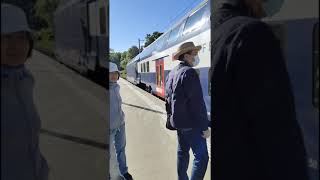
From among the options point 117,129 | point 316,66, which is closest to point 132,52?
point 117,129

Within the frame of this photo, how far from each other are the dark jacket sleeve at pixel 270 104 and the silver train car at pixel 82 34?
0.33m

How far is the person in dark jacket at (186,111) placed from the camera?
153cm

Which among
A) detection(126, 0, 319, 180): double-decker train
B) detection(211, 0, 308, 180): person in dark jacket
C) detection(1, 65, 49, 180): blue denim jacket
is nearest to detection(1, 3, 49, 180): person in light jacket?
detection(1, 65, 49, 180): blue denim jacket

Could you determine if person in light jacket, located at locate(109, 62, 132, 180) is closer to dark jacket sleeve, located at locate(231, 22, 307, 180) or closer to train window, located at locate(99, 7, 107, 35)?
train window, located at locate(99, 7, 107, 35)

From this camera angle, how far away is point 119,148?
4.19 feet

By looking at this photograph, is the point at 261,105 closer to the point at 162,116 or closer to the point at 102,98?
the point at 102,98

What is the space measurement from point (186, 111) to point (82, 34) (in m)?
0.76

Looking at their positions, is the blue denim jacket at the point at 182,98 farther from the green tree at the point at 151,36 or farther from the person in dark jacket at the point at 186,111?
the green tree at the point at 151,36

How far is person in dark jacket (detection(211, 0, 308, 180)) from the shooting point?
3.07 feet

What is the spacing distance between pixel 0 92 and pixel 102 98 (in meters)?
0.26

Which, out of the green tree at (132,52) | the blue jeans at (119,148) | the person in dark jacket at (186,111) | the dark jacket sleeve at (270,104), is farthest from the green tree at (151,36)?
the dark jacket sleeve at (270,104)

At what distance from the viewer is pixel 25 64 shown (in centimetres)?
92

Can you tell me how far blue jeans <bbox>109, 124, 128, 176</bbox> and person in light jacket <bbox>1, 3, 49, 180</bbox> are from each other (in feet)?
1.01

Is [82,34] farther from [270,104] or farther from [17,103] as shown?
[270,104]
